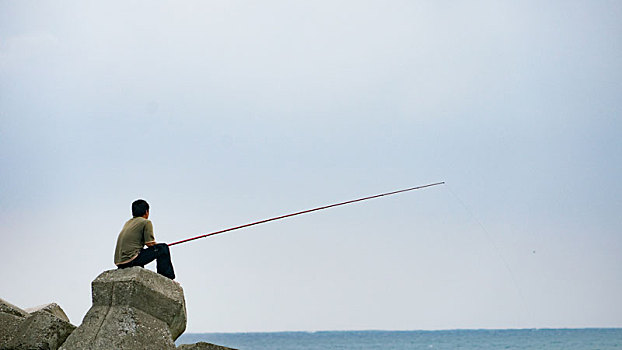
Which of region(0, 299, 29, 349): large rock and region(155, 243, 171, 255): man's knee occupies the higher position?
region(155, 243, 171, 255): man's knee

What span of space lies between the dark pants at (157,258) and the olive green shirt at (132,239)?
0.17 ft

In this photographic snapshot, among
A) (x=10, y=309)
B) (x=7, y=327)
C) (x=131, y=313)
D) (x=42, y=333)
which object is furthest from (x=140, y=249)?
(x=10, y=309)

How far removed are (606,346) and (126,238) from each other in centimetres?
5722

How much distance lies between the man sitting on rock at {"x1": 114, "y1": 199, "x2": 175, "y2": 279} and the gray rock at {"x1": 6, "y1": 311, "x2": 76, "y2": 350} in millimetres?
835

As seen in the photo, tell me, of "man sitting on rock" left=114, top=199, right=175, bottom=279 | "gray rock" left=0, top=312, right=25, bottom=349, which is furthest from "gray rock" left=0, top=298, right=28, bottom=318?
"man sitting on rock" left=114, top=199, right=175, bottom=279

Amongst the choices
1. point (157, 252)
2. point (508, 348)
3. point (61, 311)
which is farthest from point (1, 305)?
point (508, 348)

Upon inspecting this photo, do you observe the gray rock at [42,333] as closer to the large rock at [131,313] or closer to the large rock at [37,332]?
the large rock at [37,332]

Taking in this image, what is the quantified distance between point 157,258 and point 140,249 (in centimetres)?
19

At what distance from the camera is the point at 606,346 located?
6066cm

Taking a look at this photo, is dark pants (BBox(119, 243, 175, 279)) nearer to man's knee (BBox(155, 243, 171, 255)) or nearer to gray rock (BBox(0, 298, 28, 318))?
man's knee (BBox(155, 243, 171, 255))

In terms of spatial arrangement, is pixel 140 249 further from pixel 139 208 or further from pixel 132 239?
pixel 139 208

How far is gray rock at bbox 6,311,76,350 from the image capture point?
877 cm

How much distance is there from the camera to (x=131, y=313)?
818cm

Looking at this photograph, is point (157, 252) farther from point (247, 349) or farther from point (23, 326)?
point (247, 349)
